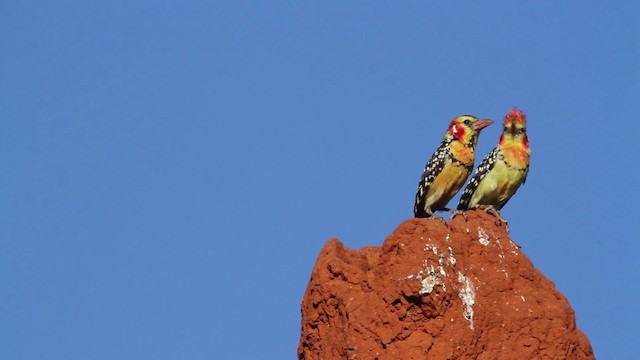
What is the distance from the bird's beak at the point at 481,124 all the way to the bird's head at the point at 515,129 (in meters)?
0.39

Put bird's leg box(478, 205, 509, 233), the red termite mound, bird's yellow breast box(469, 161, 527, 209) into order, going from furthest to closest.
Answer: bird's yellow breast box(469, 161, 527, 209)
bird's leg box(478, 205, 509, 233)
the red termite mound

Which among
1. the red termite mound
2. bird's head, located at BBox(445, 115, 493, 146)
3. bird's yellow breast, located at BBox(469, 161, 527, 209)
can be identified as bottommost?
the red termite mound

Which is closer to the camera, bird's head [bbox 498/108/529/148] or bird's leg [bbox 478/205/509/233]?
bird's leg [bbox 478/205/509/233]

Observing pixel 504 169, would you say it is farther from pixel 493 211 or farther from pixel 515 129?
pixel 493 211

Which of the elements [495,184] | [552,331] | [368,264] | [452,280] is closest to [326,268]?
[368,264]

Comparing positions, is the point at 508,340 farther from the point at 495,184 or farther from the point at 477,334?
the point at 495,184

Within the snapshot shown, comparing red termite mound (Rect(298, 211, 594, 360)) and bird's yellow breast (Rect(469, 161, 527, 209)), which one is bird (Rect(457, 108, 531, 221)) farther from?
red termite mound (Rect(298, 211, 594, 360))

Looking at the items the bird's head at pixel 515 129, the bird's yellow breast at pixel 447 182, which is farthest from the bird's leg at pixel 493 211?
the bird's head at pixel 515 129

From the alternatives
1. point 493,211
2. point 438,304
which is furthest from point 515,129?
point 438,304

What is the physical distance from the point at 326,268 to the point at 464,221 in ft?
5.66

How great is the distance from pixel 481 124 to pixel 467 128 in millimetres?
214

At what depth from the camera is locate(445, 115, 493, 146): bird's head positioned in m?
18.3

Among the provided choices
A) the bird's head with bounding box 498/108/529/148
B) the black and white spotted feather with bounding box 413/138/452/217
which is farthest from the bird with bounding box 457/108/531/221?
the black and white spotted feather with bounding box 413/138/452/217

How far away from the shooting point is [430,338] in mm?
13273
